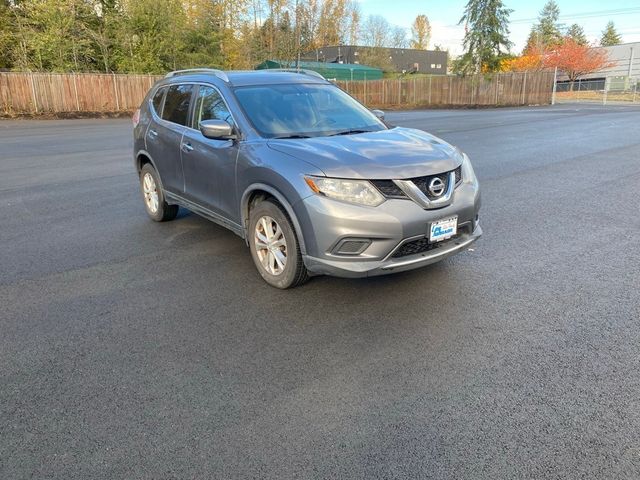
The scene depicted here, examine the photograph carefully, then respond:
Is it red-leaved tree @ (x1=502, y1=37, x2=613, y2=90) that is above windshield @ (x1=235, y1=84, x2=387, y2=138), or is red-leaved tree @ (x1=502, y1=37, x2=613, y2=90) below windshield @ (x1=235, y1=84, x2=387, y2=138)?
above

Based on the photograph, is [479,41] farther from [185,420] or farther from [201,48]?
[185,420]

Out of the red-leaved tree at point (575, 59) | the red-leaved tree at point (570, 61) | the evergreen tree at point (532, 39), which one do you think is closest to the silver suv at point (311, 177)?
the red-leaved tree at point (570, 61)

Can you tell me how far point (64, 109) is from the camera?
29562 mm

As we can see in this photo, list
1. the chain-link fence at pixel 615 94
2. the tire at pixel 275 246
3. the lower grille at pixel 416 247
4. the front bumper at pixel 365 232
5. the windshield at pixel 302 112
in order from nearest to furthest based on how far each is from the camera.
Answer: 1. the front bumper at pixel 365 232
2. the lower grille at pixel 416 247
3. the tire at pixel 275 246
4. the windshield at pixel 302 112
5. the chain-link fence at pixel 615 94

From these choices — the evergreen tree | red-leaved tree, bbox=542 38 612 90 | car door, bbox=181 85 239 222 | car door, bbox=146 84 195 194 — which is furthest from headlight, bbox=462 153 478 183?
the evergreen tree

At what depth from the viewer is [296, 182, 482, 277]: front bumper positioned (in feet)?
12.3

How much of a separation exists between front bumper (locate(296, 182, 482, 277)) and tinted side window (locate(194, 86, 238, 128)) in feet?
5.33

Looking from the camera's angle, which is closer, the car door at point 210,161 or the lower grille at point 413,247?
the lower grille at point 413,247

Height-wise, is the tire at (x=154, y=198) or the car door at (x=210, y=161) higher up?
the car door at (x=210, y=161)

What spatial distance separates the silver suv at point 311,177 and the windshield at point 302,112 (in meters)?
0.01

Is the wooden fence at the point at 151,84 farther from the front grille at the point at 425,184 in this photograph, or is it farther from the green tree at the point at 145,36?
the front grille at the point at 425,184

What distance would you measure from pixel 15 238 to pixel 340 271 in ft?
14.5

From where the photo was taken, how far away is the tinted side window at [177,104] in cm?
570

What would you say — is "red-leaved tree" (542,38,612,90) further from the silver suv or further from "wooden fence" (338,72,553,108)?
the silver suv
